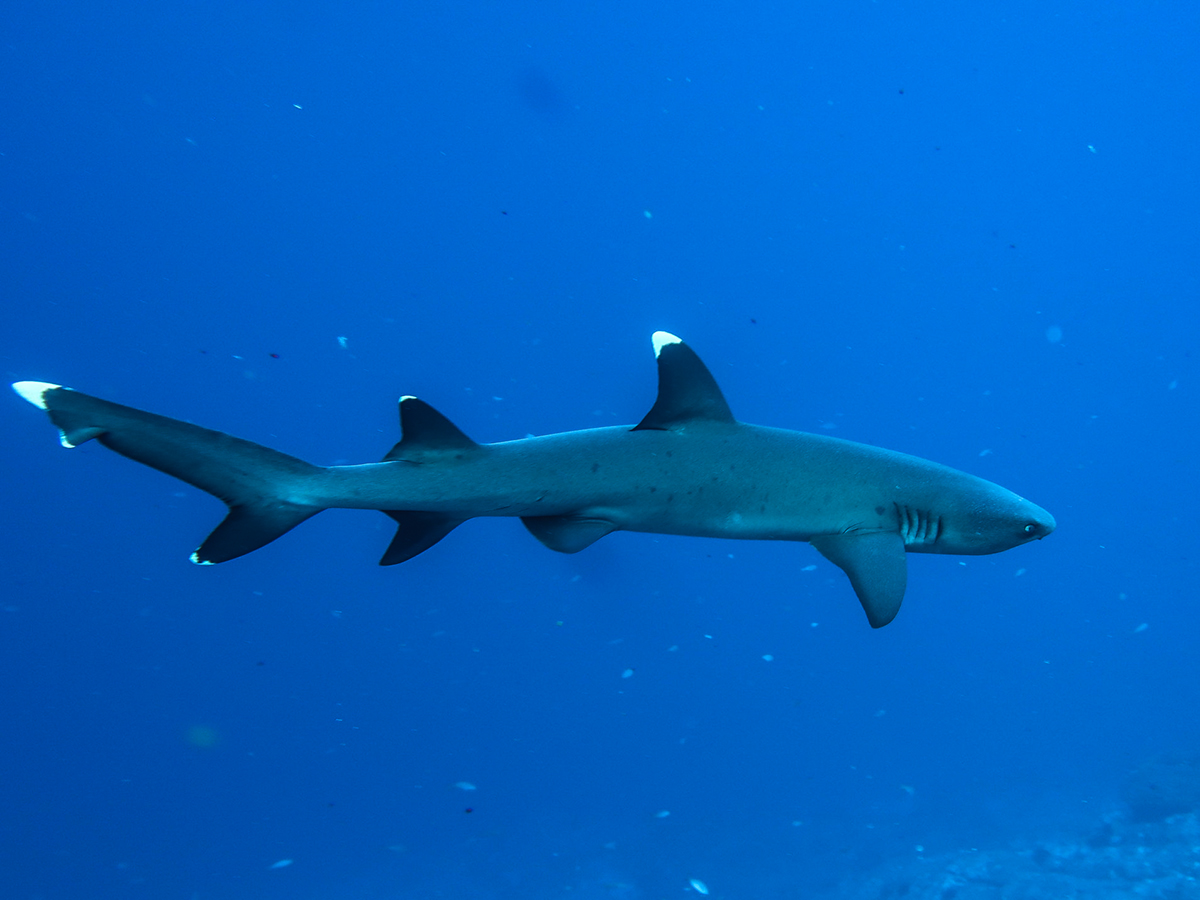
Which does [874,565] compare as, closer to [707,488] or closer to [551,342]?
[707,488]

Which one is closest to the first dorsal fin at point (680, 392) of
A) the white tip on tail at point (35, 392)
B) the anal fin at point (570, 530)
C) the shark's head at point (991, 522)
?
the anal fin at point (570, 530)

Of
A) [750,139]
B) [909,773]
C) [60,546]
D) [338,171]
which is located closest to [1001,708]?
[909,773]

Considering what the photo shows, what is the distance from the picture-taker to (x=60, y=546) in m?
24.8

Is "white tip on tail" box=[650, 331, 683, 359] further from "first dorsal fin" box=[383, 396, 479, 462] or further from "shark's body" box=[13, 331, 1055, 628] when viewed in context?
"first dorsal fin" box=[383, 396, 479, 462]

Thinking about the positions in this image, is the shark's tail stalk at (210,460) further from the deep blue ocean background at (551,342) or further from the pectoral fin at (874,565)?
the deep blue ocean background at (551,342)

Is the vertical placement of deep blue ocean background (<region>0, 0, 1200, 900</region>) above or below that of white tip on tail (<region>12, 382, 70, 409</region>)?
above

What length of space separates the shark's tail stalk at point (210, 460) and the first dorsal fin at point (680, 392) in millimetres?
1677

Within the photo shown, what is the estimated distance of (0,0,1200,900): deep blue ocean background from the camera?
68.0 feet

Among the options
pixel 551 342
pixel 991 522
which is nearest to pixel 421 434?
pixel 991 522

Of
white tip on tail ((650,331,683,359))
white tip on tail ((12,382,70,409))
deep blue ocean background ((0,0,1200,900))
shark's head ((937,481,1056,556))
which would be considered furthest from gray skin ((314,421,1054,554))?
deep blue ocean background ((0,0,1200,900))

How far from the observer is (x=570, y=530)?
349 centimetres

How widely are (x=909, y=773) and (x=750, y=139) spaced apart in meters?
30.1

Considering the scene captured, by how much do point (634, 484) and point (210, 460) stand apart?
6.30 ft

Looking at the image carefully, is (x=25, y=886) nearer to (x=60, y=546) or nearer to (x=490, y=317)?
(x=60, y=546)
